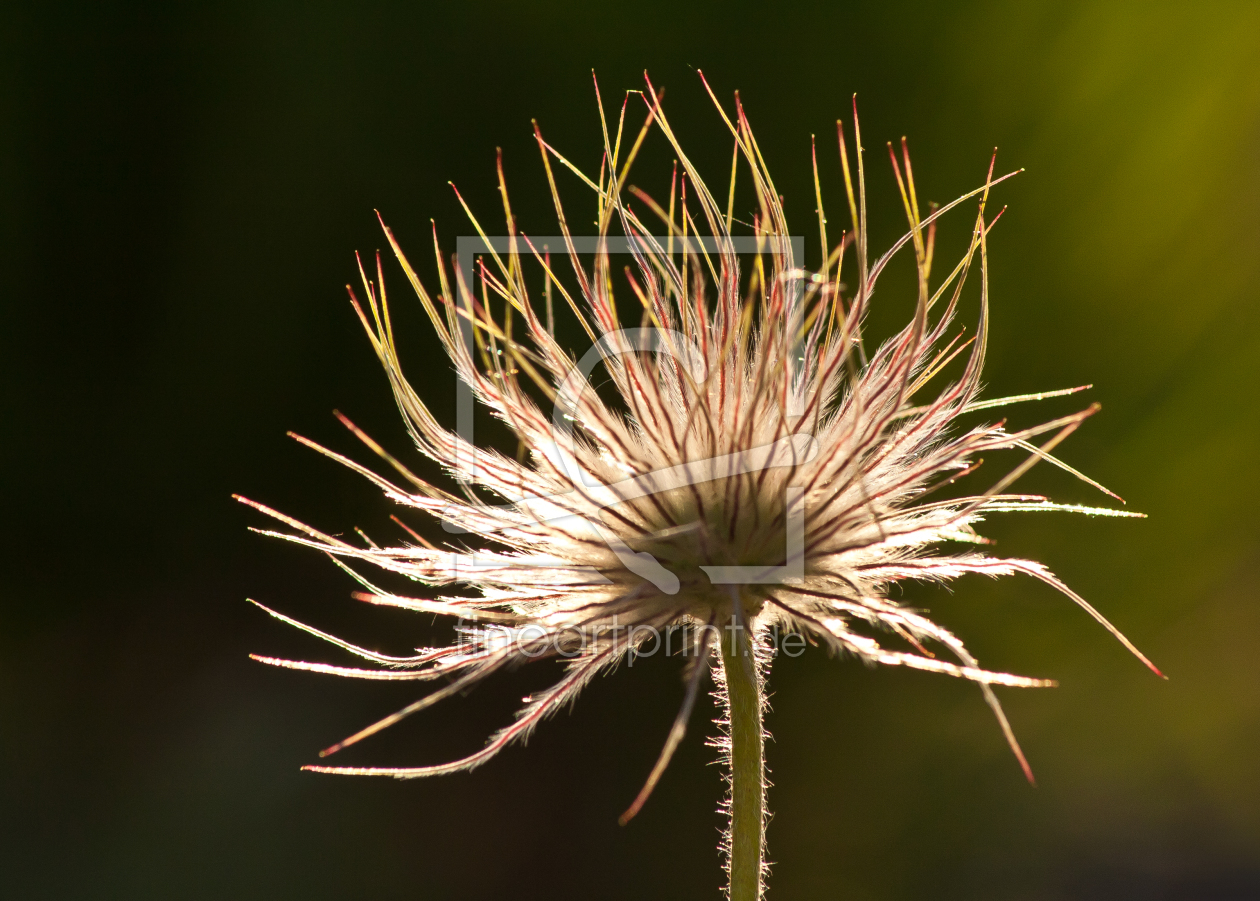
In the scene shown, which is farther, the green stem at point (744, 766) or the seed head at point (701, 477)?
the seed head at point (701, 477)

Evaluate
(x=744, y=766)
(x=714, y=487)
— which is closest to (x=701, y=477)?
(x=714, y=487)

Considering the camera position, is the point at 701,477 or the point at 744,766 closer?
the point at 744,766

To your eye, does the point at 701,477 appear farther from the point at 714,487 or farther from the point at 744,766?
the point at 744,766

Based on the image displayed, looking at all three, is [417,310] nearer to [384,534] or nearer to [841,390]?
[384,534]

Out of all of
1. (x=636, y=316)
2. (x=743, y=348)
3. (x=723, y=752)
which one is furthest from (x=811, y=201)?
(x=723, y=752)

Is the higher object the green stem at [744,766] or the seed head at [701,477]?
the seed head at [701,477]

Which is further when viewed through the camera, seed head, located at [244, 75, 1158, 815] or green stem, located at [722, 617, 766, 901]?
seed head, located at [244, 75, 1158, 815]

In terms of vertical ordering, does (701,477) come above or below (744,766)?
above

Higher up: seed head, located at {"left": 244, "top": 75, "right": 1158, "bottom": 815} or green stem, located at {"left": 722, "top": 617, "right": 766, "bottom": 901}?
seed head, located at {"left": 244, "top": 75, "right": 1158, "bottom": 815}
